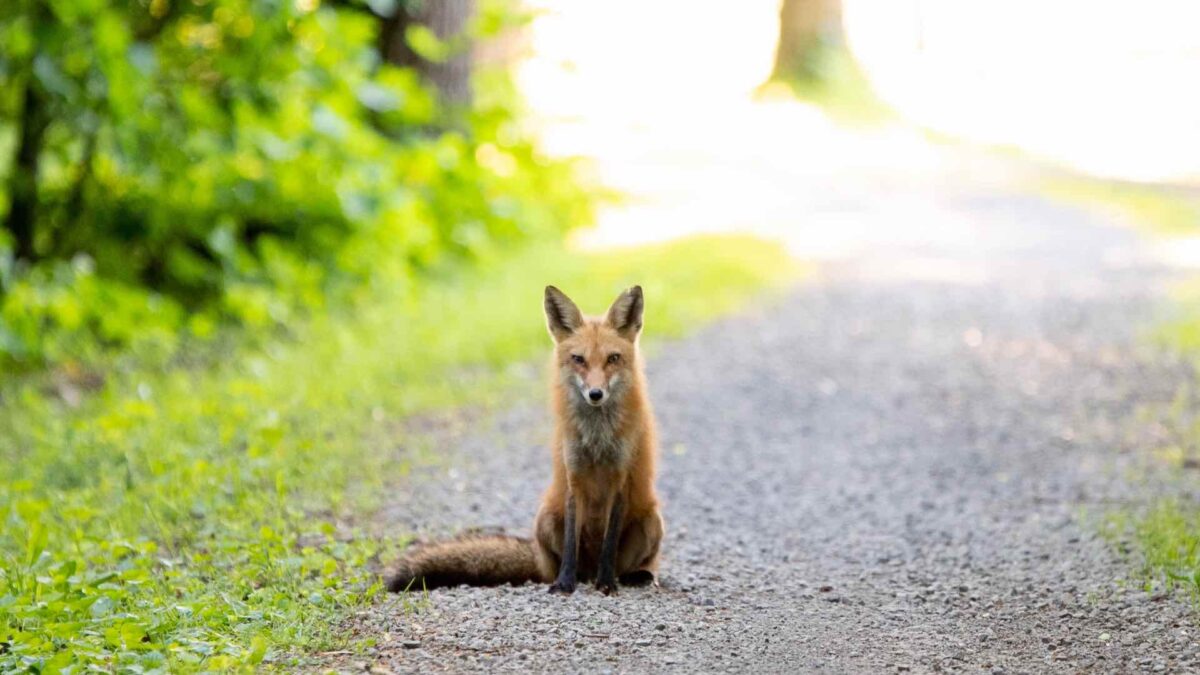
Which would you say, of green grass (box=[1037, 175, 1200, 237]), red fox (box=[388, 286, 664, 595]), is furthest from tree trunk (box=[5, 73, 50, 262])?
green grass (box=[1037, 175, 1200, 237])

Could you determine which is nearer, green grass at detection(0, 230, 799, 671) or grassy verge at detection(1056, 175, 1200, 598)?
green grass at detection(0, 230, 799, 671)

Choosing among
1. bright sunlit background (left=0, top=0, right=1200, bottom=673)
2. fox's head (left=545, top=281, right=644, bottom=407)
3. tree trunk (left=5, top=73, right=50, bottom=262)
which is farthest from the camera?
tree trunk (left=5, top=73, right=50, bottom=262)

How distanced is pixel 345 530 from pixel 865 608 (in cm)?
243

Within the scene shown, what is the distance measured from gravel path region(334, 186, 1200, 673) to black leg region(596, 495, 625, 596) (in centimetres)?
8

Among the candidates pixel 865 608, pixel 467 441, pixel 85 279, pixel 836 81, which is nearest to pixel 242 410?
pixel 467 441

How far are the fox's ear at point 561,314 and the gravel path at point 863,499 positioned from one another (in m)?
1.09

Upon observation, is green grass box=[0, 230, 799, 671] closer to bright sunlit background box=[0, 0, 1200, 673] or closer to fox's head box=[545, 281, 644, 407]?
bright sunlit background box=[0, 0, 1200, 673]

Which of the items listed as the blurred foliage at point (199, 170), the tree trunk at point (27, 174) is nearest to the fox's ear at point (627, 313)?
the blurred foliage at point (199, 170)

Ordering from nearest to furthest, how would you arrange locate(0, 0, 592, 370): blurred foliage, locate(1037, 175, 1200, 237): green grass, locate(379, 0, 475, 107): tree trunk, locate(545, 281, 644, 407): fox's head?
locate(545, 281, 644, 407): fox's head < locate(0, 0, 592, 370): blurred foliage < locate(379, 0, 475, 107): tree trunk < locate(1037, 175, 1200, 237): green grass

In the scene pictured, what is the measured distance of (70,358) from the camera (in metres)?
9.94

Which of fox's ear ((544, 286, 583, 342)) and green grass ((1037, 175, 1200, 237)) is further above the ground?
green grass ((1037, 175, 1200, 237))

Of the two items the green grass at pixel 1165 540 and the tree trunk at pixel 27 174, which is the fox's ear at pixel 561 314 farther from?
the tree trunk at pixel 27 174

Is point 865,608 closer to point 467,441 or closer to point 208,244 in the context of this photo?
point 467,441

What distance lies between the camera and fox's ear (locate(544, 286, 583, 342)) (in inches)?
212
